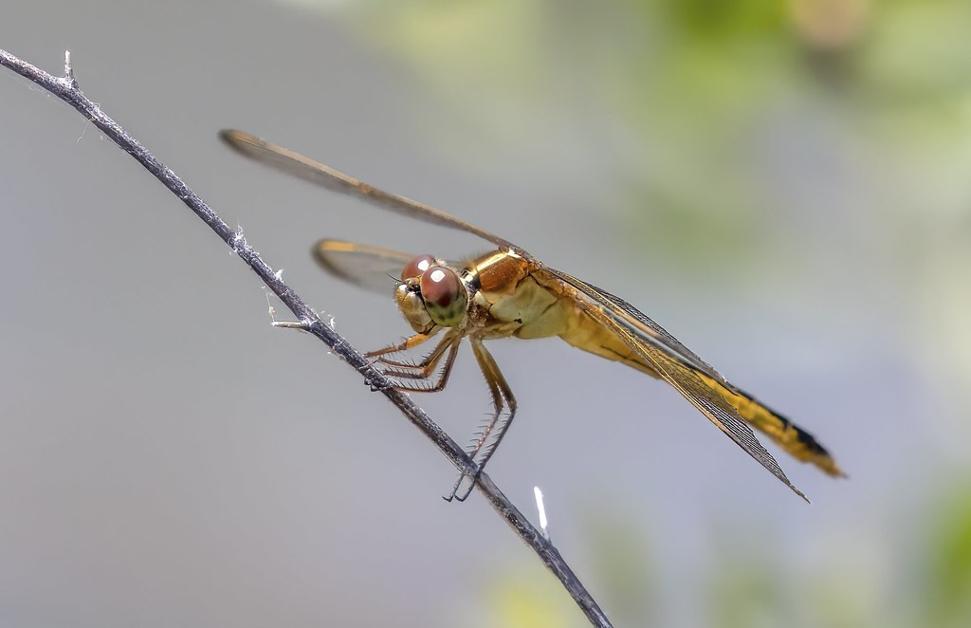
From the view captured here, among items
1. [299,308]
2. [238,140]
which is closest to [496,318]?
[238,140]

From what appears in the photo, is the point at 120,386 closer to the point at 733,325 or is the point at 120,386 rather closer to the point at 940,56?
the point at 733,325

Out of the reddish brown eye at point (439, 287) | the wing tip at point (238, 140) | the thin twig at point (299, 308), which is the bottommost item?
the thin twig at point (299, 308)

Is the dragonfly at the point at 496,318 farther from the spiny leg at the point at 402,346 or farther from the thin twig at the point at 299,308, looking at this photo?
the thin twig at the point at 299,308

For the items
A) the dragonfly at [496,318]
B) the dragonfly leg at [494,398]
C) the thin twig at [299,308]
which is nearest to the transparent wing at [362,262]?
the dragonfly at [496,318]

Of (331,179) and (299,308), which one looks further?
(331,179)

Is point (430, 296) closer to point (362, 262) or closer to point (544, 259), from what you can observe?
point (362, 262)

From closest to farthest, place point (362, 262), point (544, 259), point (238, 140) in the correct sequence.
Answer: point (238, 140) → point (362, 262) → point (544, 259)
